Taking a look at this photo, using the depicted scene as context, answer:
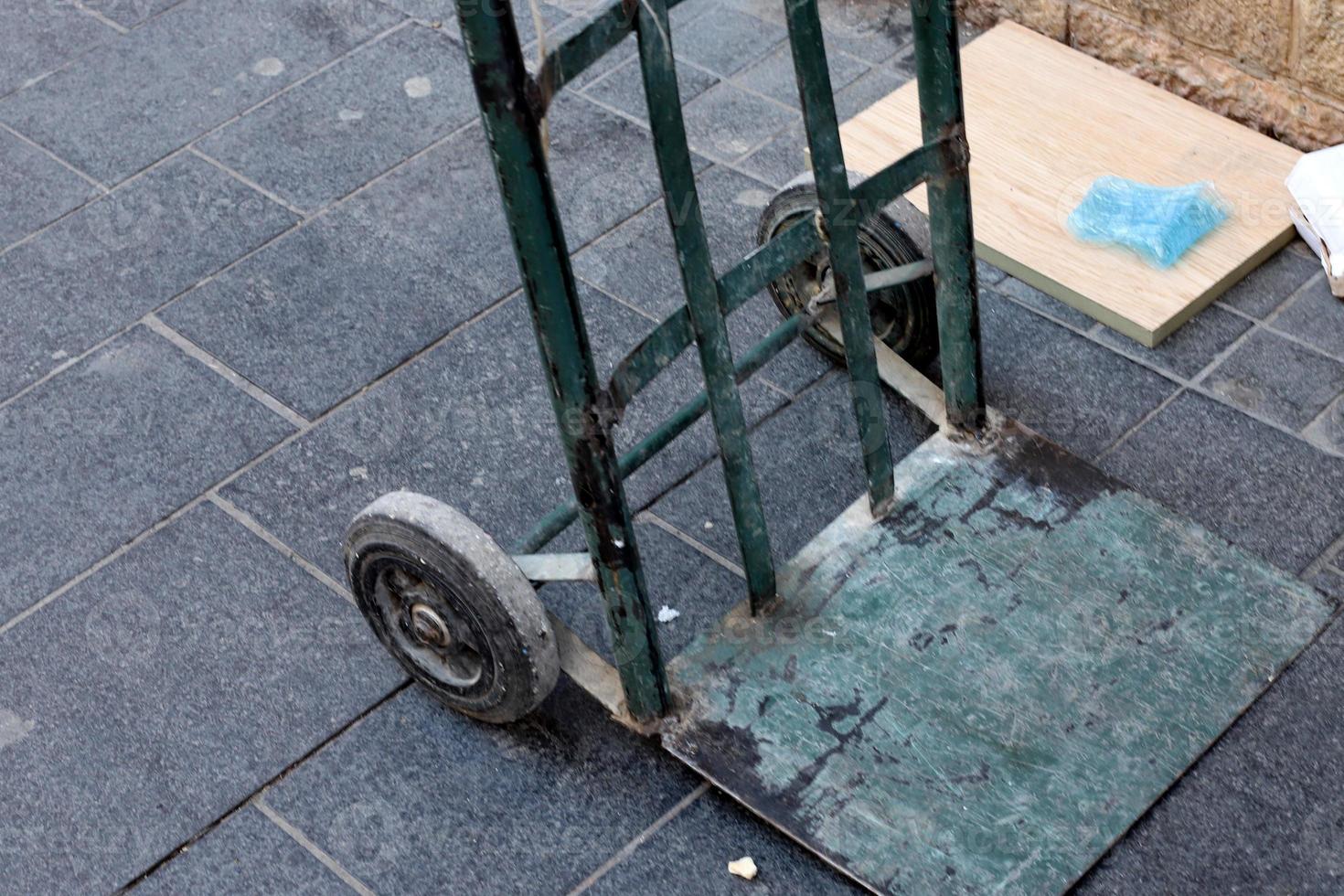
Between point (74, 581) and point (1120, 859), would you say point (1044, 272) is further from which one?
point (74, 581)

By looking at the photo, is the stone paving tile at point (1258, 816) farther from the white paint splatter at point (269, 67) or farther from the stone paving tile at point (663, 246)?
the white paint splatter at point (269, 67)

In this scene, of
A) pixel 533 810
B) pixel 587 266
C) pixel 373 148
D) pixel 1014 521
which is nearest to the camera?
pixel 533 810

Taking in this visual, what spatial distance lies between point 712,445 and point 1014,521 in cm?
70

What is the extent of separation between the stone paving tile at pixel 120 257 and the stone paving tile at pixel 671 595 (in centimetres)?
141

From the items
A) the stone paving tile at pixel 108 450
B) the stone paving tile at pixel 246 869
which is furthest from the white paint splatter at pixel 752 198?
the stone paving tile at pixel 246 869

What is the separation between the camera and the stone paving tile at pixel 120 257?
12.6 ft

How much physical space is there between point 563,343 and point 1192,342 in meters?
1.72

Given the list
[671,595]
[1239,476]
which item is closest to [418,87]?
[671,595]

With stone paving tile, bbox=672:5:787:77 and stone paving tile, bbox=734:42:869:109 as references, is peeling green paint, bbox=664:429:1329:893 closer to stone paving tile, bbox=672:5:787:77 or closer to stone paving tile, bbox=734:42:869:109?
stone paving tile, bbox=734:42:869:109

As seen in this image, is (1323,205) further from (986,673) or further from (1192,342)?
(986,673)

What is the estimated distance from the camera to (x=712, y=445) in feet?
11.3

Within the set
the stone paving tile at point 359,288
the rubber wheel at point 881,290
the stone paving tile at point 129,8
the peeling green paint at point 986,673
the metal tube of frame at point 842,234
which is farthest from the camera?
the stone paving tile at point 129,8

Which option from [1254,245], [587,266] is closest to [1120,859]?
[1254,245]

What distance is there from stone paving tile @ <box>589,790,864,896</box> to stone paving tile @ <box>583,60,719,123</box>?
7.01 ft
